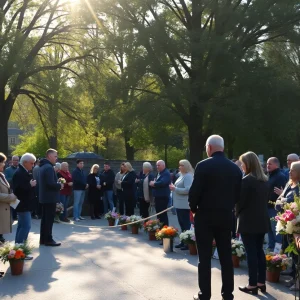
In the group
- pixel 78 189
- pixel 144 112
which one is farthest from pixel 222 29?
pixel 78 189

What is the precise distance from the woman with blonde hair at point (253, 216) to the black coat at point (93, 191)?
33.5 feet

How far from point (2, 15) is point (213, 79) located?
10.2 metres

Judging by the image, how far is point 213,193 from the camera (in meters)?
5.64

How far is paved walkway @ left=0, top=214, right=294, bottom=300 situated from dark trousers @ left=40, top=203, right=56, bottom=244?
1.04 feet

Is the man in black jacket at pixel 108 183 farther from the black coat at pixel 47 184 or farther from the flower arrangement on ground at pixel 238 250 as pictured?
the flower arrangement on ground at pixel 238 250

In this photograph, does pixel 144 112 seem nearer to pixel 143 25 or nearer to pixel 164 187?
pixel 143 25

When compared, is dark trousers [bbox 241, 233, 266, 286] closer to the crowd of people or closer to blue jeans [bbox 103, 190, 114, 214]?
the crowd of people

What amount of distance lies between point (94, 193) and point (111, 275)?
29.6ft

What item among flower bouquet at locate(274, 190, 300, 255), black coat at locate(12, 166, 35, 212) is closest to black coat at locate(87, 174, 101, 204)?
black coat at locate(12, 166, 35, 212)

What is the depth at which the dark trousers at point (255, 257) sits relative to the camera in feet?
21.4

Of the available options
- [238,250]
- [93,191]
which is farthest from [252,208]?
[93,191]

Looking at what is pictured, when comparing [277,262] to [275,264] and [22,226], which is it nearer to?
[275,264]

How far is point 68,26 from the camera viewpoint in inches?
1001

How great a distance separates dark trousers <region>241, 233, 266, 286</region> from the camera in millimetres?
6524
